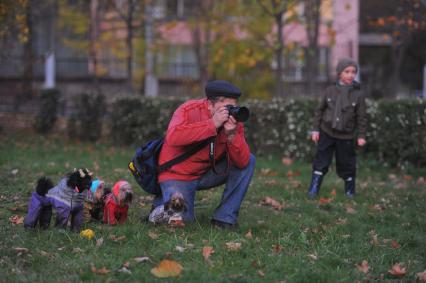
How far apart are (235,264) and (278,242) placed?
2.55 feet

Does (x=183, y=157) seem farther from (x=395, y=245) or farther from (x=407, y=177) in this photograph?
(x=407, y=177)

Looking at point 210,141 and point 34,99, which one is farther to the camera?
point 34,99

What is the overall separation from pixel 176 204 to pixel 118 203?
56 centimetres

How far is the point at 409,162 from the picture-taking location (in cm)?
1068

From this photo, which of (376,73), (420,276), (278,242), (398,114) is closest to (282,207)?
(278,242)

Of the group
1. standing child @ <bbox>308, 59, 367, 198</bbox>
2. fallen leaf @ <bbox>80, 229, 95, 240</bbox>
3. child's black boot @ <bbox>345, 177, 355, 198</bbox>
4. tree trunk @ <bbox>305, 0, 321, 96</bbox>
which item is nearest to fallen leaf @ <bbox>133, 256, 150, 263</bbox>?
fallen leaf @ <bbox>80, 229, 95, 240</bbox>

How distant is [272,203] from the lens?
707 centimetres

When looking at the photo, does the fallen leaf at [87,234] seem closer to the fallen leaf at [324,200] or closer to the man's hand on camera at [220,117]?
the man's hand on camera at [220,117]

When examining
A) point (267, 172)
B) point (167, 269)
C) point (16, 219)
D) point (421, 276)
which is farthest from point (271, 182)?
point (167, 269)

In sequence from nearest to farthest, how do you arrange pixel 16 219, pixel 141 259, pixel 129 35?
1. pixel 141 259
2. pixel 16 219
3. pixel 129 35

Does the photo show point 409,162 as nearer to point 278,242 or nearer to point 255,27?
point 278,242

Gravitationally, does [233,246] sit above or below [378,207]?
above

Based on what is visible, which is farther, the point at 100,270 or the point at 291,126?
the point at 291,126

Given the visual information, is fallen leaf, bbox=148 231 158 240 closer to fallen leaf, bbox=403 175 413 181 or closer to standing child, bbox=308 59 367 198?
standing child, bbox=308 59 367 198
